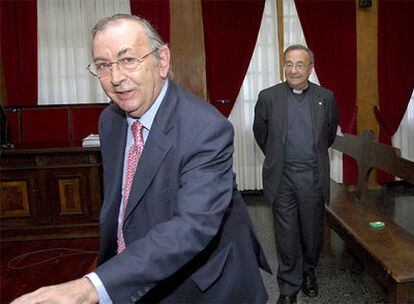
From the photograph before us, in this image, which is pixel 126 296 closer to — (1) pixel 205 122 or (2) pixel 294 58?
(1) pixel 205 122

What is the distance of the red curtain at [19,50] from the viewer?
5.50 metres

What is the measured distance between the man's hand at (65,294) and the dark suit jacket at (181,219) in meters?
0.04

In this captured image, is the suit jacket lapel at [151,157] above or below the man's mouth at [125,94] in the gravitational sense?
below

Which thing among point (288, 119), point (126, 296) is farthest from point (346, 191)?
point (126, 296)

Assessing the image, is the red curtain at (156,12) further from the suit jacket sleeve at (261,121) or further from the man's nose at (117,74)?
the man's nose at (117,74)

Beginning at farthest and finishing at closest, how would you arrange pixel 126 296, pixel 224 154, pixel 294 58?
pixel 294 58, pixel 224 154, pixel 126 296

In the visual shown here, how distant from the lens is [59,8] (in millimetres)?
5523

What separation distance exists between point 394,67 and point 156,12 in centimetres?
316

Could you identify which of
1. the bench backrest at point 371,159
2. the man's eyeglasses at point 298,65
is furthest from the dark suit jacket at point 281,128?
the bench backrest at point 371,159

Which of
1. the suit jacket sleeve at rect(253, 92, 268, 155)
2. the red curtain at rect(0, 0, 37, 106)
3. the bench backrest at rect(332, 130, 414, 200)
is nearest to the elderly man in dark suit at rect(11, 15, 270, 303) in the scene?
the suit jacket sleeve at rect(253, 92, 268, 155)

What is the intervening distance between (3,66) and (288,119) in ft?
14.0

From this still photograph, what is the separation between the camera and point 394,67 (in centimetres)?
580

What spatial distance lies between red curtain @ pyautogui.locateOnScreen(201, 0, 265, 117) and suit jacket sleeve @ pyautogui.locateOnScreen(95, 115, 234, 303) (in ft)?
15.0

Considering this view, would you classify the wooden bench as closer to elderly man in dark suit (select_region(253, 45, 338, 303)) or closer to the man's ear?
elderly man in dark suit (select_region(253, 45, 338, 303))
